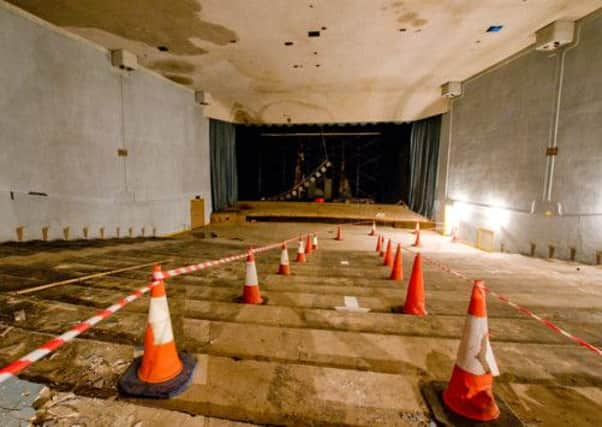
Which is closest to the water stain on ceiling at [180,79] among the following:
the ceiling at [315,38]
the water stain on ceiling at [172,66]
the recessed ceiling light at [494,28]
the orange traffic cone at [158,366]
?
the ceiling at [315,38]

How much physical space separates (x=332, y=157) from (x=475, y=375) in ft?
41.3

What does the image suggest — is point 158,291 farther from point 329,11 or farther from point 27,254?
point 329,11

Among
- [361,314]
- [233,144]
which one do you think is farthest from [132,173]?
[361,314]

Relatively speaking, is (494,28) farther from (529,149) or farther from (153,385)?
(153,385)

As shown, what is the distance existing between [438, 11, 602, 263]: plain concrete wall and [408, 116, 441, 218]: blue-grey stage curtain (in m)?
0.93

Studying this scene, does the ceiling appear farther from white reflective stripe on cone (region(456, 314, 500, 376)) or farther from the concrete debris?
white reflective stripe on cone (region(456, 314, 500, 376))

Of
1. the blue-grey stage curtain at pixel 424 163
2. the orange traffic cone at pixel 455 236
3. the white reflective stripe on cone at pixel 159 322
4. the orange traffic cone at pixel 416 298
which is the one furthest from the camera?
the blue-grey stage curtain at pixel 424 163

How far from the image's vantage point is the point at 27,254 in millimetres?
4145

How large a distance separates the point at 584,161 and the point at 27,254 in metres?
9.36

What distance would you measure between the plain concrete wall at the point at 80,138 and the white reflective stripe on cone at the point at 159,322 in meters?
5.59

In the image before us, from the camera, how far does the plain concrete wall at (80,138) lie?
5.04 metres

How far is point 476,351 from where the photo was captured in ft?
4.43

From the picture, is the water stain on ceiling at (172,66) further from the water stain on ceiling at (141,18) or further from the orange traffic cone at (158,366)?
the orange traffic cone at (158,366)

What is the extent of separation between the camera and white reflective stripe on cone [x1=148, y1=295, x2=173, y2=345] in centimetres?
148
